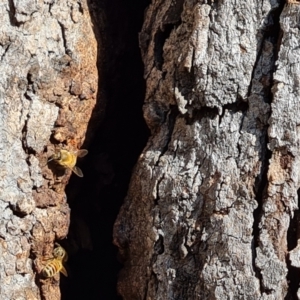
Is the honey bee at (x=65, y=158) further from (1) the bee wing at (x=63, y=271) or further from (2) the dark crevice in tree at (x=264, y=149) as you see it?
(2) the dark crevice in tree at (x=264, y=149)

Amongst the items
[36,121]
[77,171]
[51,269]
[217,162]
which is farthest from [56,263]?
[217,162]

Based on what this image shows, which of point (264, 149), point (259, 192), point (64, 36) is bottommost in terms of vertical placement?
point (259, 192)

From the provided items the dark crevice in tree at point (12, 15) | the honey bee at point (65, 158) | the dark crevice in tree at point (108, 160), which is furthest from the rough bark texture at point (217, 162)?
the dark crevice in tree at point (12, 15)

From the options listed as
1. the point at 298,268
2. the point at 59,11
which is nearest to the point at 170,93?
the point at 59,11

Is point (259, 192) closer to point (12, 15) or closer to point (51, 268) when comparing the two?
point (51, 268)

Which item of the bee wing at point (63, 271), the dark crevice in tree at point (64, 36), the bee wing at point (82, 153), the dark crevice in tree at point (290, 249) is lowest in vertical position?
the bee wing at point (63, 271)

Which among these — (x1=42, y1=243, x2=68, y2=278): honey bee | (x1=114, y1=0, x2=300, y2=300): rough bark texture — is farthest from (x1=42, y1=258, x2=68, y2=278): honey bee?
(x1=114, y1=0, x2=300, y2=300): rough bark texture
